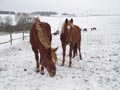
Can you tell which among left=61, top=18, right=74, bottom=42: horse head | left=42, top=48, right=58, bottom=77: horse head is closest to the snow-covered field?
left=42, top=48, right=58, bottom=77: horse head

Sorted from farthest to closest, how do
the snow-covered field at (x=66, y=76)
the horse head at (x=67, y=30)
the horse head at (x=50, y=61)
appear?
the horse head at (x=67, y=30)
the snow-covered field at (x=66, y=76)
the horse head at (x=50, y=61)

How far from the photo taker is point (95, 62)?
8664 mm

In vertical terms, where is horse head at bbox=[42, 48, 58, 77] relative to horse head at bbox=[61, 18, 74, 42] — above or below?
below

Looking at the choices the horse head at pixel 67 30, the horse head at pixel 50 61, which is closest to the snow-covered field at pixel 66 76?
the horse head at pixel 50 61

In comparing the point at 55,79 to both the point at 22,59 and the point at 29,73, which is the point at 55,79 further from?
the point at 22,59

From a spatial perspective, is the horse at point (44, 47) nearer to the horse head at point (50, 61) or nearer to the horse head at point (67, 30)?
the horse head at point (50, 61)

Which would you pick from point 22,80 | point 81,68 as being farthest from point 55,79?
point 81,68

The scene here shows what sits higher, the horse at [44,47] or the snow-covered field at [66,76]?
the horse at [44,47]

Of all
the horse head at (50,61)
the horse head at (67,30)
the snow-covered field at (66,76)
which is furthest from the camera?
the horse head at (67,30)

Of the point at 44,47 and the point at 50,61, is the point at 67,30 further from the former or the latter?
the point at 50,61

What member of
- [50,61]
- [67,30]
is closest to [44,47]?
[50,61]

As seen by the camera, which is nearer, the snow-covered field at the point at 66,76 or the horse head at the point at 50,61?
the horse head at the point at 50,61

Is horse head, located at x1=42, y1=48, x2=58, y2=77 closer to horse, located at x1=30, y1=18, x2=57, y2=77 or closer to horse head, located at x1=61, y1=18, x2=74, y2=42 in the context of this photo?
horse, located at x1=30, y1=18, x2=57, y2=77

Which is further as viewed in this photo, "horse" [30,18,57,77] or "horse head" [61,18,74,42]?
"horse head" [61,18,74,42]
